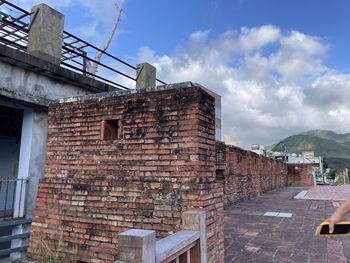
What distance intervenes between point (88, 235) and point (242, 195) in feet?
25.3

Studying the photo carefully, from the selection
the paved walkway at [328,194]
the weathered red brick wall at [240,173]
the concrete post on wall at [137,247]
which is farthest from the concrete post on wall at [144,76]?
the paved walkway at [328,194]

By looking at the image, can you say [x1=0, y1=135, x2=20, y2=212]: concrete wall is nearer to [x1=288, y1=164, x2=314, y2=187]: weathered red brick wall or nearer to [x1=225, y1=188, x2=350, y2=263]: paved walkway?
[x1=225, y1=188, x2=350, y2=263]: paved walkway

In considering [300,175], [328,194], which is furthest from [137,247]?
[300,175]

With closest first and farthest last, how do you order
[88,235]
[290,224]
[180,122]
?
1. [180,122]
2. [88,235]
3. [290,224]

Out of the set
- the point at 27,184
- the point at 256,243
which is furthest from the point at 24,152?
the point at 256,243

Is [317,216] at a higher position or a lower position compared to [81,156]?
lower

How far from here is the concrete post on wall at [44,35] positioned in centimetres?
535

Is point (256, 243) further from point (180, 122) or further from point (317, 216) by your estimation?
point (317, 216)

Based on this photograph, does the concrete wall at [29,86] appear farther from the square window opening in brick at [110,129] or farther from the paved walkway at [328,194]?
the paved walkway at [328,194]

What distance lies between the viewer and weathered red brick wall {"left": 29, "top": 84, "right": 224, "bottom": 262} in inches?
133

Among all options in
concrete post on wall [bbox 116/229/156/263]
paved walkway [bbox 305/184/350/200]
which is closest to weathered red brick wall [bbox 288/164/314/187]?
paved walkway [bbox 305/184/350/200]

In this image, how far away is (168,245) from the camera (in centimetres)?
226

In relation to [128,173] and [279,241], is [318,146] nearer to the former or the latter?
[279,241]

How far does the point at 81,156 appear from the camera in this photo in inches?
161
